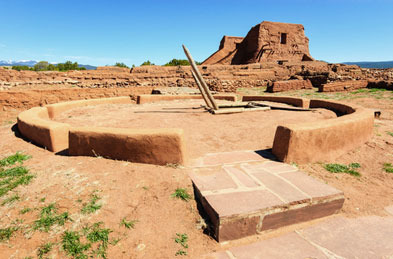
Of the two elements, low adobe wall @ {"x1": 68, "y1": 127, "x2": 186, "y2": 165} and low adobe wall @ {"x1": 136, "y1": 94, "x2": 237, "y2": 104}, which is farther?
low adobe wall @ {"x1": 136, "y1": 94, "x2": 237, "y2": 104}

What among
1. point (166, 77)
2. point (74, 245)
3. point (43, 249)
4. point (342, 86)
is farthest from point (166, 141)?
point (342, 86)

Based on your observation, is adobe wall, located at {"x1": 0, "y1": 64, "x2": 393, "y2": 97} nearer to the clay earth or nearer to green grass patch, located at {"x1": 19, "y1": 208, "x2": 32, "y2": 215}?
the clay earth

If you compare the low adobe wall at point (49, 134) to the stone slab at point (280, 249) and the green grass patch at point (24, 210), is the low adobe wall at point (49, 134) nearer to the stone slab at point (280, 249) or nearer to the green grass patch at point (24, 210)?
the green grass patch at point (24, 210)

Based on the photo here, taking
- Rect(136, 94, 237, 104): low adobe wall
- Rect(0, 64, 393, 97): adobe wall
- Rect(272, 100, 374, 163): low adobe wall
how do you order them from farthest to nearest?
Rect(0, 64, 393, 97): adobe wall
Rect(136, 94, 237, 104): low adobe wall
Rect(272, 100, 374, 163): low adobe wall

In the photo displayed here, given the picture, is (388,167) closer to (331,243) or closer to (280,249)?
(331,243)

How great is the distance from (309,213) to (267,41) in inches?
892

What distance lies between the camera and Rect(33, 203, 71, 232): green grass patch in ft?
5.39

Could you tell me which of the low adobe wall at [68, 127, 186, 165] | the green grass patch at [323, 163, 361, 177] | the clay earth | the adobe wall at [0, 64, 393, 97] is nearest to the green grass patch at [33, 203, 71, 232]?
the clay earth

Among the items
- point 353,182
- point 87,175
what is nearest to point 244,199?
point 353,182

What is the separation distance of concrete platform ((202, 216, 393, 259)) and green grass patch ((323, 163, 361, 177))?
781mm

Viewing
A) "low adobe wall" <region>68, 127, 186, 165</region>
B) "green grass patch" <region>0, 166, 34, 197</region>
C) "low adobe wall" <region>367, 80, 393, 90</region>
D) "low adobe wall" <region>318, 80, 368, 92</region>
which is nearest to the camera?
"green grass patch" <region>0, 166, 34, 197</region>

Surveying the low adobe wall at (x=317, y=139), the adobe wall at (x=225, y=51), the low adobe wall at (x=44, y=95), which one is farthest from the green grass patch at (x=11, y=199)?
the adobe wall at (x=225, y=51)

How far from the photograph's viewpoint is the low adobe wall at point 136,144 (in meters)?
2.37

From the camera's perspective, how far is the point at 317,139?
260 cm
